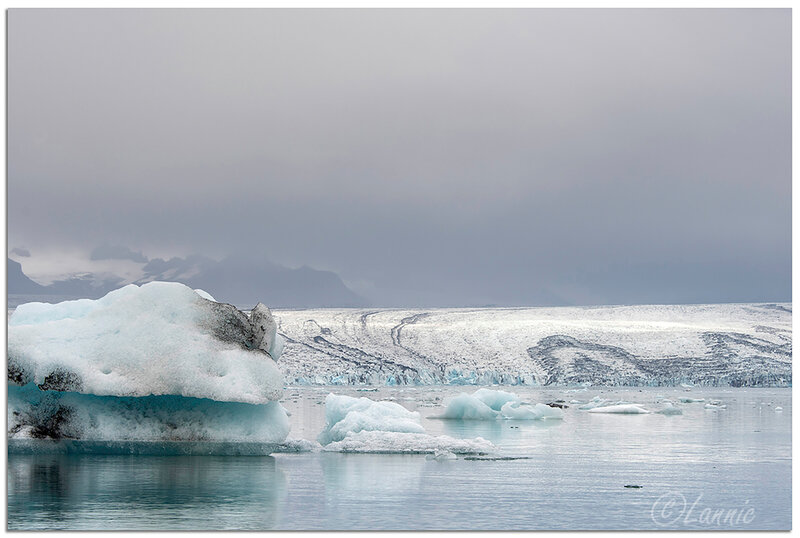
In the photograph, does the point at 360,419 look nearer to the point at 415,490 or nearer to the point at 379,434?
the point at 379,434

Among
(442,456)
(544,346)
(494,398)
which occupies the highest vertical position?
(544,346)

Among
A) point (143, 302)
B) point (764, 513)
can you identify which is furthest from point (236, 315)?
point (764, 513)

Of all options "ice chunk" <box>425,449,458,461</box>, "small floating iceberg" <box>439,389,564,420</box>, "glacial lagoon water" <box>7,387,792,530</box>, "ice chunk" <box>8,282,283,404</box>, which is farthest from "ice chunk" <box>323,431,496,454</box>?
"small floating iceberg" <box>439,389,564,420</box>

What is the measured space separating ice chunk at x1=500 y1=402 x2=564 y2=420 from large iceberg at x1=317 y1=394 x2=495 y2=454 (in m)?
7.95

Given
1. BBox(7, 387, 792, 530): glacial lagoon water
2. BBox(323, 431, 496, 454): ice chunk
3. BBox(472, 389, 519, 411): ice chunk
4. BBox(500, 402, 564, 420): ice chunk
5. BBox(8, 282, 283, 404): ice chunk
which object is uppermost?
BBox(8, 282, 283, 404): ice chunk

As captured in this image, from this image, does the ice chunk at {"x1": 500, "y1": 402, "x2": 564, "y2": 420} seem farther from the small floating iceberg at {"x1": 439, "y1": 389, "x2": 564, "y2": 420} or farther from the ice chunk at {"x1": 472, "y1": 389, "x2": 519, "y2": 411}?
the ice chunk at {"x1": 472, "y1": 389, "x2": 519, "y2": 411}

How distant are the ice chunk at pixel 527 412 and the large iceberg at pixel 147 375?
1092cm

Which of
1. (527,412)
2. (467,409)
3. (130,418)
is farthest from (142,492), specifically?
(527,412)

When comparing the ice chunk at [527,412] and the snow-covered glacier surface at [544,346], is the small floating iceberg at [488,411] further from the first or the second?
the snow-covered glacier surface at [544,346]

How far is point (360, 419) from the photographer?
14.5 metres

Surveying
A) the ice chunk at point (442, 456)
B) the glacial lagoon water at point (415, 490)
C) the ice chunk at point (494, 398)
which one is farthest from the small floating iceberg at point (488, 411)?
the ice chunk at point (442, 456)

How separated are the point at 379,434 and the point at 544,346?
54.3m

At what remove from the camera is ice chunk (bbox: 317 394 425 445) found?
14438 mm

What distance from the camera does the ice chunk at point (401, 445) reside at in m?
13.5
